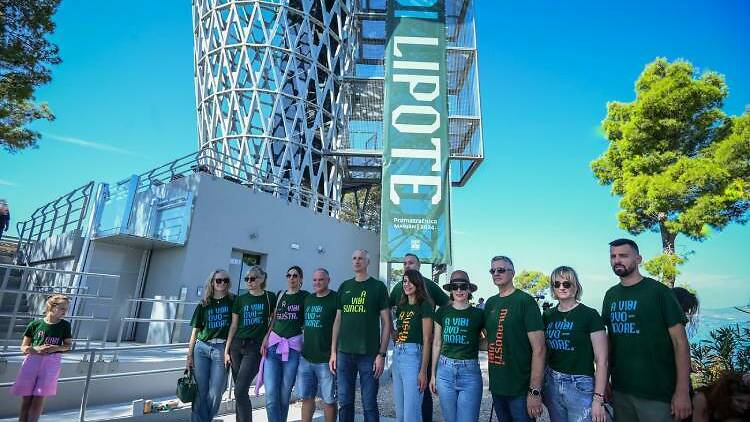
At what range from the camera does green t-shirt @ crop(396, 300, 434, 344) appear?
373 cm

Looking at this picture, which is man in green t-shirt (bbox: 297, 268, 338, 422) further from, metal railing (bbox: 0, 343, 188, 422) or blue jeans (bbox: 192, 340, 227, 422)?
metal railing (bbox: 0, 343, 188, 422)

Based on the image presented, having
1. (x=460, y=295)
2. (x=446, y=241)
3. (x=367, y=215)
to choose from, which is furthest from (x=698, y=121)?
(x=460, y=295)

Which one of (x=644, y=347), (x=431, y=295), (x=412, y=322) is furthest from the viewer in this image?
(x=431, y=295)

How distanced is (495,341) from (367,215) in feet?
49.7

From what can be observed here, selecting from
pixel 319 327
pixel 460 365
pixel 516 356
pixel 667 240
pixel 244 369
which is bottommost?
pixel 244 369

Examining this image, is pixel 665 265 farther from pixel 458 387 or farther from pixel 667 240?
pixel 458 387

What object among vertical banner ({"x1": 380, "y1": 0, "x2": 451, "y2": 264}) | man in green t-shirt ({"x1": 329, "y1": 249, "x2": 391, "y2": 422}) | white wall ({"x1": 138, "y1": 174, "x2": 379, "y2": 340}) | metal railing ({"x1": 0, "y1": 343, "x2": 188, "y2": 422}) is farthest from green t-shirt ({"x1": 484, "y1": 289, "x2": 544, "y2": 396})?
white wall ({"x1": 138, "y1": 174, "x2": 379, "y2": 340})

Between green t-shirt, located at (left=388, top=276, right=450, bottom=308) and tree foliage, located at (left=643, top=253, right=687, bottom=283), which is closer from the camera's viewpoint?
green t-shirt, located at (left=388, top=276, right=450, bottom=308)

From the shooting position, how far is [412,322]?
3797 mm

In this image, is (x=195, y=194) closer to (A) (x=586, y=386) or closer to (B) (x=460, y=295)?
(B) (x=460, y=295)

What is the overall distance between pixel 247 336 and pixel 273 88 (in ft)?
57.7

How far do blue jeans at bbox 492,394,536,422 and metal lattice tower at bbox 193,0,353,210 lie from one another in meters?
15.8

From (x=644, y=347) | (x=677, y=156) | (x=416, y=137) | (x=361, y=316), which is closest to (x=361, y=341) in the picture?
(x=361, y=316)

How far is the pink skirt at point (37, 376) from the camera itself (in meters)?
3.98
